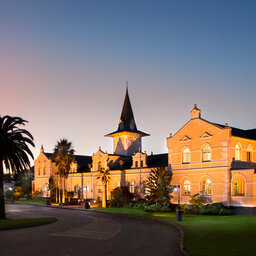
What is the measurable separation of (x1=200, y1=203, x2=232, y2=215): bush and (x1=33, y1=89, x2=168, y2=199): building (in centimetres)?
1351

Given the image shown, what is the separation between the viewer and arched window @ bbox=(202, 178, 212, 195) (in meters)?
40.6

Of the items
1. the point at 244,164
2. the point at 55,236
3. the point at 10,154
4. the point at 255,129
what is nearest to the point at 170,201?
the point at 244,164

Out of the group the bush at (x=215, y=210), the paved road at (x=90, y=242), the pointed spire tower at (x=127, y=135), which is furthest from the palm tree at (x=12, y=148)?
the pointed spire tower at (x=127, y=135)

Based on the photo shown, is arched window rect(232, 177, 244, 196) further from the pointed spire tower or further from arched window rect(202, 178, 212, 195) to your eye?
the pointed spire tower

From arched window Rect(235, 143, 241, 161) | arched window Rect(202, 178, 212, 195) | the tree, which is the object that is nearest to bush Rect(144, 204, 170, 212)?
the tree

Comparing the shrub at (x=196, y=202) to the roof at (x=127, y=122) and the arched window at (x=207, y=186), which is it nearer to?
the arched window at (x=207, y=186)

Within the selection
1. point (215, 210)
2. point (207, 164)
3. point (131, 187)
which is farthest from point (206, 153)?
point (131, 187)

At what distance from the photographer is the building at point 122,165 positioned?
52906 millimetres

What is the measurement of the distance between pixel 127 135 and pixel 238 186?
95.5 feet

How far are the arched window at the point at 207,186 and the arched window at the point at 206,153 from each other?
2.51 m

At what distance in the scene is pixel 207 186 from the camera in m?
40.9

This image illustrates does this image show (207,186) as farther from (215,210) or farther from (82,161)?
(82,161)

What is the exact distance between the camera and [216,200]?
3941 cm

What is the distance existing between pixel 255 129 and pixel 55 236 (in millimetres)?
33018
